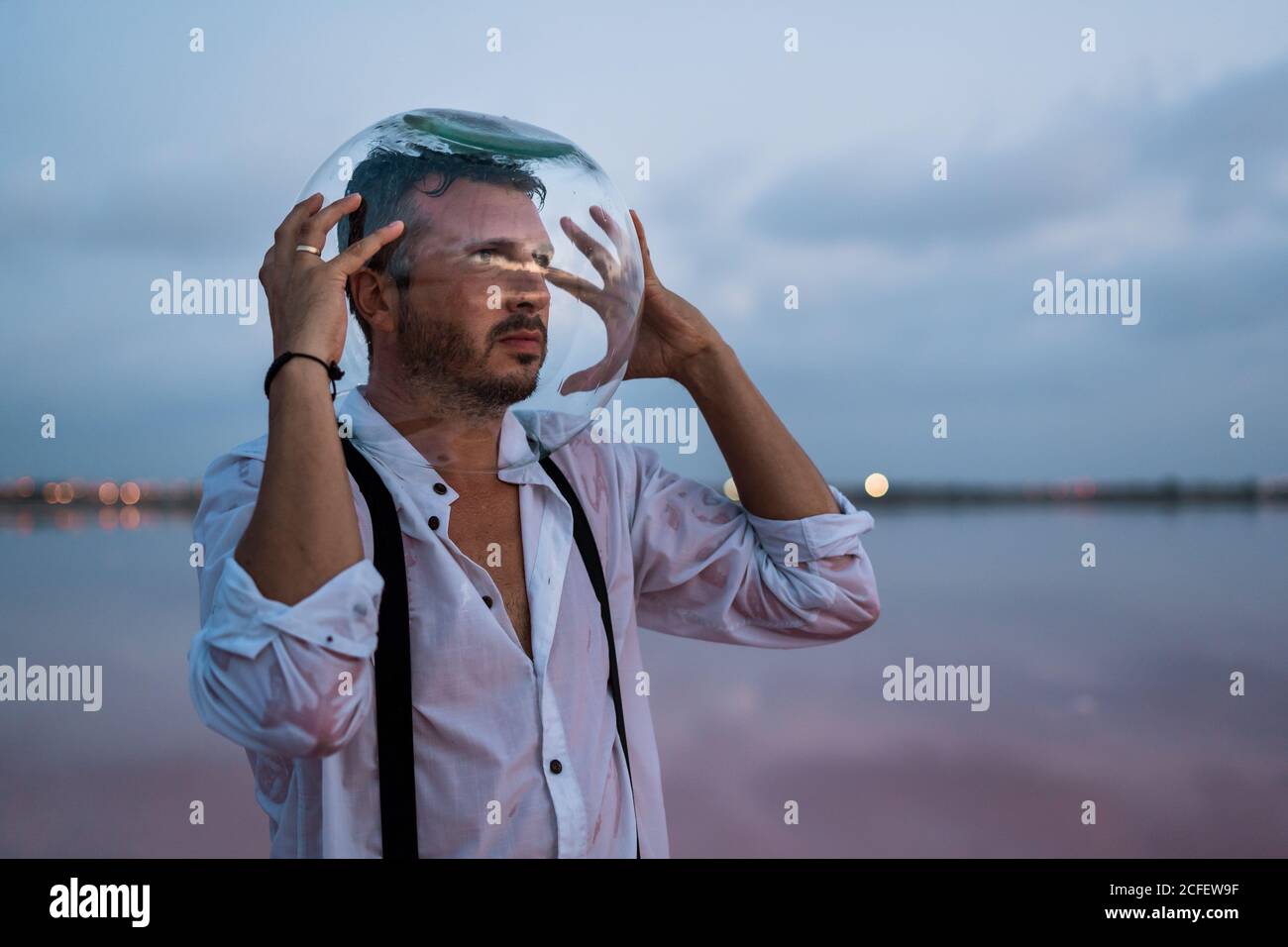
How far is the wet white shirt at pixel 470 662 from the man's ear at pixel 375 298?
0.15m

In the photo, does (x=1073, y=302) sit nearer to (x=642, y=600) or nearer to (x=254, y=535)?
(x=642, y=600)

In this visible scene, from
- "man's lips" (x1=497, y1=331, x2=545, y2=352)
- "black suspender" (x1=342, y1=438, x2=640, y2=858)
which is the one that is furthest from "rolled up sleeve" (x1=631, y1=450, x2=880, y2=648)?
"man's lips" (x1=497, y1=331, x2=545, y2=352)

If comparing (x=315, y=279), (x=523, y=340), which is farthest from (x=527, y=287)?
(x=315, y=279)

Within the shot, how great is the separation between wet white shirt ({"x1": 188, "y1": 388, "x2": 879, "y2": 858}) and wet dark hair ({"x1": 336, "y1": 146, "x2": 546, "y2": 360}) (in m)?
0.29

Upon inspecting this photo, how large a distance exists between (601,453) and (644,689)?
1.64 ft

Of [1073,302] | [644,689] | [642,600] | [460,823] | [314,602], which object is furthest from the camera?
[1073,302]

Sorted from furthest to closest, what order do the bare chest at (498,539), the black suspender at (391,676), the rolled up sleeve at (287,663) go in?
the bare chest at (498,539)
the black suspender at (391,676)
the rolled up sleeve at (287,663)

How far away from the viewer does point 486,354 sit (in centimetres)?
A: 161

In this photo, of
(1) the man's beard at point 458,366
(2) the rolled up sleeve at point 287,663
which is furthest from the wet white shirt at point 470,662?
(1) the man's beard at point 458,366

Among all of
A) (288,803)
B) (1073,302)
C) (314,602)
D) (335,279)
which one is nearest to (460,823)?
(288,803)

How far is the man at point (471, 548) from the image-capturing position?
5.11 ft

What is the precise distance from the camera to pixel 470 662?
1.81m

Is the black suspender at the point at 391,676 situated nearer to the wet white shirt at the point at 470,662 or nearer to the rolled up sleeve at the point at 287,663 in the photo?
the wet white shirt at the point at 470,662

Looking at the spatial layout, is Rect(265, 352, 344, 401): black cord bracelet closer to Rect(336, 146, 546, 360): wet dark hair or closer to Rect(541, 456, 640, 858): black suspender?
Rect(336, 146, 546, 360): wet dark hair
